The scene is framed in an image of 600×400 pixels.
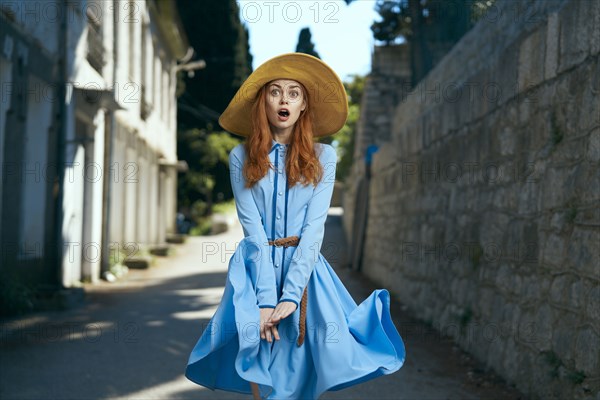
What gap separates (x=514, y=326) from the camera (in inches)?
199

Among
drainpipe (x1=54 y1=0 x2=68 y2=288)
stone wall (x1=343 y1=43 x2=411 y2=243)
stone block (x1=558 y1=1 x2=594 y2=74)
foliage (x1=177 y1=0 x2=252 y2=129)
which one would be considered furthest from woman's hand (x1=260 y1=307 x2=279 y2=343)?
foliage (x1=177 y1=0 x2=252 y2=129)

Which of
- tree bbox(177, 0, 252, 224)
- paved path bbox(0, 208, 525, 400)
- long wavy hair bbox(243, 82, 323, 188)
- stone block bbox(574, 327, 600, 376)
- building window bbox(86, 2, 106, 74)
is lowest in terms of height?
paved path bbox(0, 208, 525, 400)

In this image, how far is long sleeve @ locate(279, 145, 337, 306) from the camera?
2.90 m

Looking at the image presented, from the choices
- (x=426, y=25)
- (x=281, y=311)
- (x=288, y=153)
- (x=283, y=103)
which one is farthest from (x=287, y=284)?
(x=426, y=25)

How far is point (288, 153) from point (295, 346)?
762 mm

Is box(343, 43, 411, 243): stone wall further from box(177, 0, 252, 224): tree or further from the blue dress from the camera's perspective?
the blue dress

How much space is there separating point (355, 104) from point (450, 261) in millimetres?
23595

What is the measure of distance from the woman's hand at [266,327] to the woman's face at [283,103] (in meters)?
0.76

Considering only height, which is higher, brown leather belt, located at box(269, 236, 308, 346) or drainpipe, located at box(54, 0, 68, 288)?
Result: drainpipe, located at box(54, 0, 68, 288)

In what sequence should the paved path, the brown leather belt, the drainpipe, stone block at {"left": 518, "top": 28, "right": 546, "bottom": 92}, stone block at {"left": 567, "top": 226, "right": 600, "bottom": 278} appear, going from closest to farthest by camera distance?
the brown leather belt → stone block at {"left": 567, "top": 226, "right": 600, "bottom": 278} → stone block at {"left": 518, "top": 28, "right": 546, "bottom": 92} → the paved path → the drainpipe

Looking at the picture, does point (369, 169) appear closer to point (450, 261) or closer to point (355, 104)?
point (450, 261)

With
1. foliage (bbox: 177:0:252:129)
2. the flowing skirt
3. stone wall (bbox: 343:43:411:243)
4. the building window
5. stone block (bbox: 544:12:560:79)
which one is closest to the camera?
the flowing skirt

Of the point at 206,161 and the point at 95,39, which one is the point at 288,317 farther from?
the point at 206,161

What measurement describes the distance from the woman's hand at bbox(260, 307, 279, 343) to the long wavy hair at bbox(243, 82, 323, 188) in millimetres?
505
